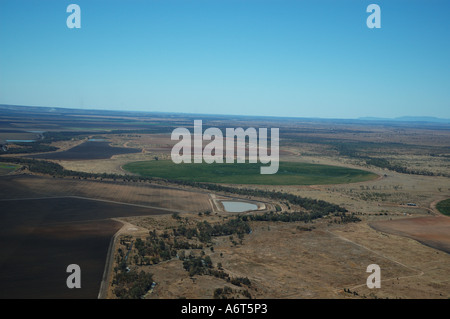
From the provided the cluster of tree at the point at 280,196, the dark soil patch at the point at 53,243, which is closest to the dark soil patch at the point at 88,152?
the cluster of tree at the point at 280,196

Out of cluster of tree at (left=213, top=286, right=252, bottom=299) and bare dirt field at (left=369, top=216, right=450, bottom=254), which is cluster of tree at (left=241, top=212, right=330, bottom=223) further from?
cluster of tree at (left=213, top=286, right=252, bottom=299)

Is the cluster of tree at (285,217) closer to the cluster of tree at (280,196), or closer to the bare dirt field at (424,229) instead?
the cluster of tree at (280,196)

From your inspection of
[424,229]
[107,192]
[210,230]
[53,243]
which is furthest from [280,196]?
[53,243]

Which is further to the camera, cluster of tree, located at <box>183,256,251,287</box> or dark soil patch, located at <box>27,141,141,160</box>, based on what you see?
dark soil patch, located at <box>27,141,141,160</box>

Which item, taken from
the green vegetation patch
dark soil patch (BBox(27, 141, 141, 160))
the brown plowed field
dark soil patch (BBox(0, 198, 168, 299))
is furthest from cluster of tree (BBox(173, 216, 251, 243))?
dark soil patch (BBox(27, 141, 141, 160))

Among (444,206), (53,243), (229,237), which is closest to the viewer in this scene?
(53,243)

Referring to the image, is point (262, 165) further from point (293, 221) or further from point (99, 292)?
point (99, 292)

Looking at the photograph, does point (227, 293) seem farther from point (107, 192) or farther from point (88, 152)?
point (88, 152)
